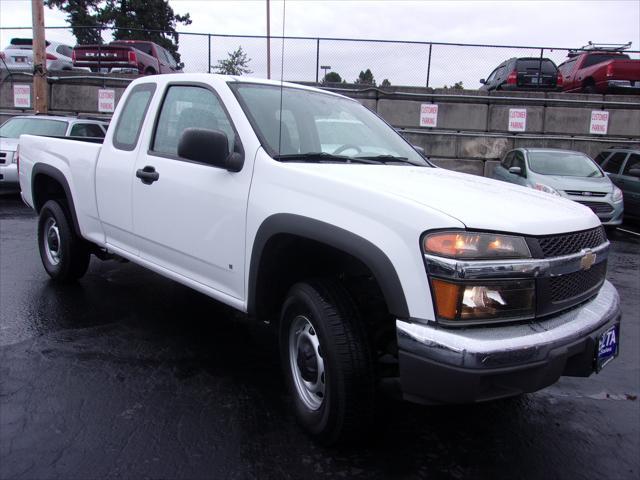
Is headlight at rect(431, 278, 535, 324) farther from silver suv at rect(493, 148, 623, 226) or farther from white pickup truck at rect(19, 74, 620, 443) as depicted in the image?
silver suv at rect(493, 148, 623, 226)

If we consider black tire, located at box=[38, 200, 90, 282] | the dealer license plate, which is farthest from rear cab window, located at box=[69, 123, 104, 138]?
the dealer license plate

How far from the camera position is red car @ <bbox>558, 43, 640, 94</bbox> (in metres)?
16.2

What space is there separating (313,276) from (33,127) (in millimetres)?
10380

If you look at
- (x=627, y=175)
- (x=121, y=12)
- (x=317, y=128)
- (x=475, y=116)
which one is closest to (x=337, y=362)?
(x=317, y=128)

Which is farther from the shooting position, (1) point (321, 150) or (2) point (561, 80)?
(2) point (561, 80)

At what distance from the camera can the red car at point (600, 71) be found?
1623 cm

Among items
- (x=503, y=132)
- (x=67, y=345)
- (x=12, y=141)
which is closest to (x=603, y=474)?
(x=67, y=345)

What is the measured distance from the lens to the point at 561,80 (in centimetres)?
1791

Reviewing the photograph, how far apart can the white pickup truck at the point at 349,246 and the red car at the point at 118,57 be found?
1337cm

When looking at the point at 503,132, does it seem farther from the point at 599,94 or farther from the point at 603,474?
the point at 603,474

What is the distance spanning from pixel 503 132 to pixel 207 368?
1492 cm

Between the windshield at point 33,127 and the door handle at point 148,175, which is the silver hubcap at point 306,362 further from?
the windshield at point 33,127

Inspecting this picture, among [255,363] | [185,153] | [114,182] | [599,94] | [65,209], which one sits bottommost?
[255,363]

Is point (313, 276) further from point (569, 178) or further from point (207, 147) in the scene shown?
point (569, 178)
